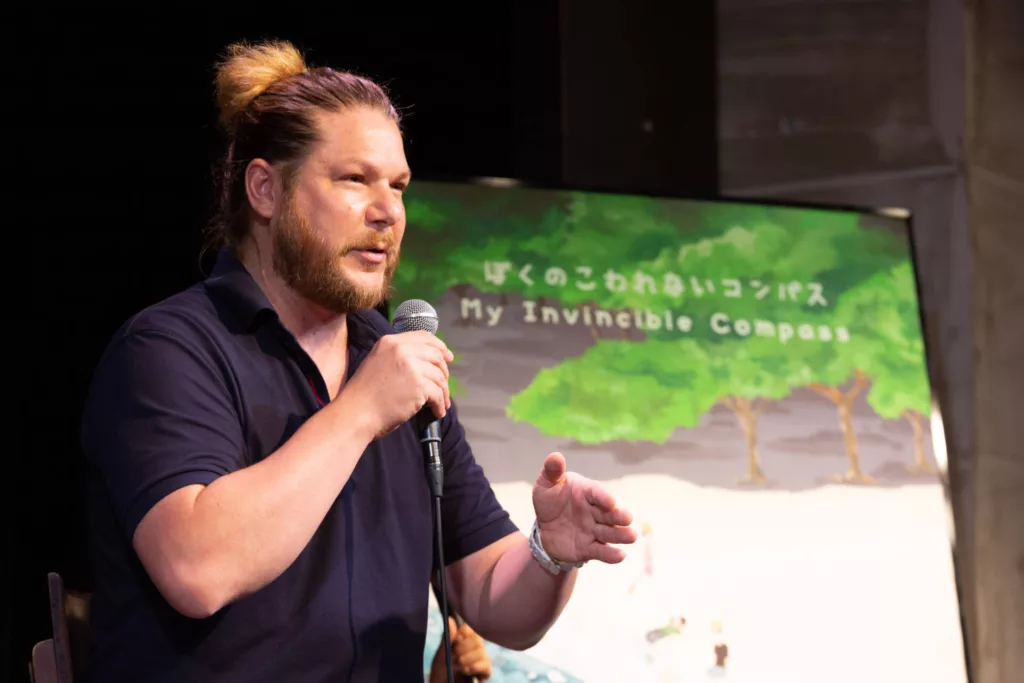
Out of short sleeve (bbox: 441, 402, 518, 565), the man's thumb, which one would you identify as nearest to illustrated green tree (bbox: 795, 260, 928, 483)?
short sleeve (bbox: 441, 402, 518, 565)

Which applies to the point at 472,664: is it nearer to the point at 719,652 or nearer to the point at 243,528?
the point at 719,652

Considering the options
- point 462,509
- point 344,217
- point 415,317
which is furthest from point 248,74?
point 462,509

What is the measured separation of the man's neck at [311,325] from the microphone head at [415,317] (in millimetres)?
132

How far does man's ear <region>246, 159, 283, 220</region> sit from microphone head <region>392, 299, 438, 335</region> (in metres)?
0.28

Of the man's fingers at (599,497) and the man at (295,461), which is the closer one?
the man at (295,461)

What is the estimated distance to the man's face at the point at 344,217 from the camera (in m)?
1.65

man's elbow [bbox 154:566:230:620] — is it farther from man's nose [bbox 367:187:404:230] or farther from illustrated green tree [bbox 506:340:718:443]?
illustrated green tree [bbox 506:340:718:443]

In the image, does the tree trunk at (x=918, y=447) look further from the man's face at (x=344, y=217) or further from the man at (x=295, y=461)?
the man's face at (x=344, y=217)

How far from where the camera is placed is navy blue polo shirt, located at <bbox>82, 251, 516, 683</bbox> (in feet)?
4.68

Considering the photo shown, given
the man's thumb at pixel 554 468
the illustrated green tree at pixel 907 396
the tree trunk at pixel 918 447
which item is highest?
the illustrated green tree at pixel 907 396

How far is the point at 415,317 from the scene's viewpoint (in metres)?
1.62

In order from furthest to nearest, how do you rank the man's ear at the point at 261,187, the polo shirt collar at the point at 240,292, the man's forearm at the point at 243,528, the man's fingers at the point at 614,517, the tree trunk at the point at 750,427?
1. the tree trunk at the point at 750,427
2. the man's ear at the point at 261,187
3. the polo shirt collar at the point at 240,292
4. the man's fingers at the point at 614,517
5. the man's forearm at the point at 243,528

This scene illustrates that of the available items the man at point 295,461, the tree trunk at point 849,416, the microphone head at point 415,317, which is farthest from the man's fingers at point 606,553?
the tree trunk at point 849,416

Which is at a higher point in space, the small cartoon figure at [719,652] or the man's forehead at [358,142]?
the man's forehead at [358,142]
